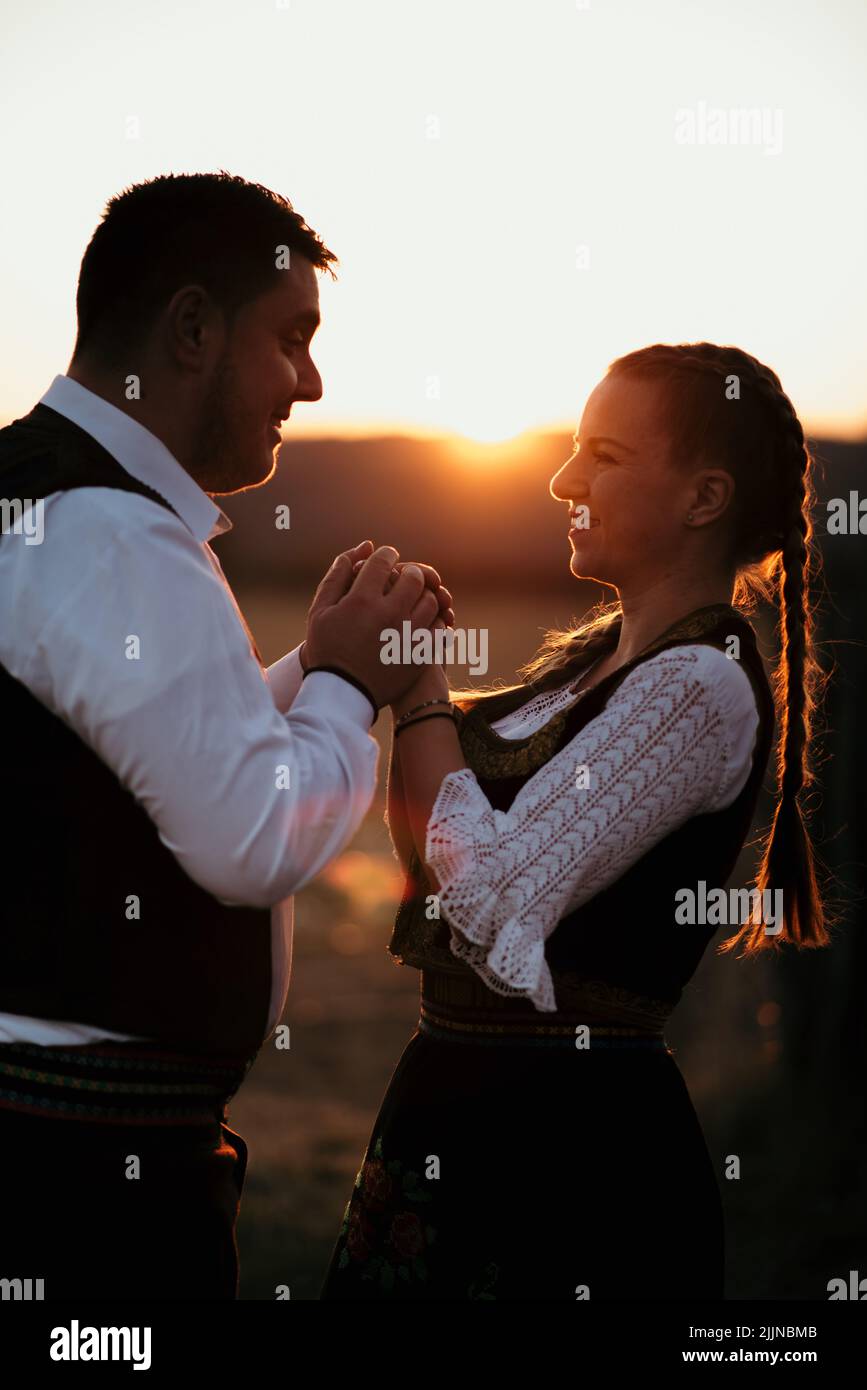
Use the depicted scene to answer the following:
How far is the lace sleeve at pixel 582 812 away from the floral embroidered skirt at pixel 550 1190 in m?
0.22

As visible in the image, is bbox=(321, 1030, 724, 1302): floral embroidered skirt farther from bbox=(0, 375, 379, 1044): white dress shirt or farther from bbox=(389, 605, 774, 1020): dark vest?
bbox=(0, 375, 379, 1044): white dress shirt

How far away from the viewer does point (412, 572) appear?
2223 millimetres

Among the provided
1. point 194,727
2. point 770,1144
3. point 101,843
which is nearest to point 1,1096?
point 101,843

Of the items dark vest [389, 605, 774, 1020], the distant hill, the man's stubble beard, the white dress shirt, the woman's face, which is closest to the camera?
the white dress shirt

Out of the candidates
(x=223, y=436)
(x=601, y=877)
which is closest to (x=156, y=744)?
(x=223, y=436)

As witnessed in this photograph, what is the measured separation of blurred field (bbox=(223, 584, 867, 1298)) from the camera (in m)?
4.79

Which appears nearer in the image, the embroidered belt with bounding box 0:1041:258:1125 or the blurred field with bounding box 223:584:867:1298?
the embroidered belt with bounding box 0:1041:258:1125

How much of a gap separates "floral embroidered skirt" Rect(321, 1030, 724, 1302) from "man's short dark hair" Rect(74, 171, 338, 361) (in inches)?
48.7

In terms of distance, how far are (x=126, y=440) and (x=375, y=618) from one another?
0.43 meters

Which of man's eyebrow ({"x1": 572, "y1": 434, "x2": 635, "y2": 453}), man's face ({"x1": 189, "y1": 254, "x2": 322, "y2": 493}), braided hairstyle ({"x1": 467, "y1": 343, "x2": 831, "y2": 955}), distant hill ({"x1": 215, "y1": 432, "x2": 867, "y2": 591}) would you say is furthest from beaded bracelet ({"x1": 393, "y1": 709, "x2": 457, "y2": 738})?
distant hill ({"x1": 215, "y1": 432, "x2": 867, "y2": 591})

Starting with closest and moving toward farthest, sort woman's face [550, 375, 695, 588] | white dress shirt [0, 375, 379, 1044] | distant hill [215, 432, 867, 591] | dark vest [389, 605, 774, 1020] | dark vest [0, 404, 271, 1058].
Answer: white dress shirt [0, 375, 379, 1044]
dark vest [0, 404, 271, 1058]
dark vest [389, 605, 774, 1020]
woman's face [550, 375, 695, 588]
distant hill [215, 432, 867, 591]

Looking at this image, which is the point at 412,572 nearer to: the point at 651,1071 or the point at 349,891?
the point at 651,1071

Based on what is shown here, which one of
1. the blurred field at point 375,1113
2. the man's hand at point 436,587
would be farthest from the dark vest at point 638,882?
the blurred field at point 375,1113

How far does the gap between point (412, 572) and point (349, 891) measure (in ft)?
27.3
